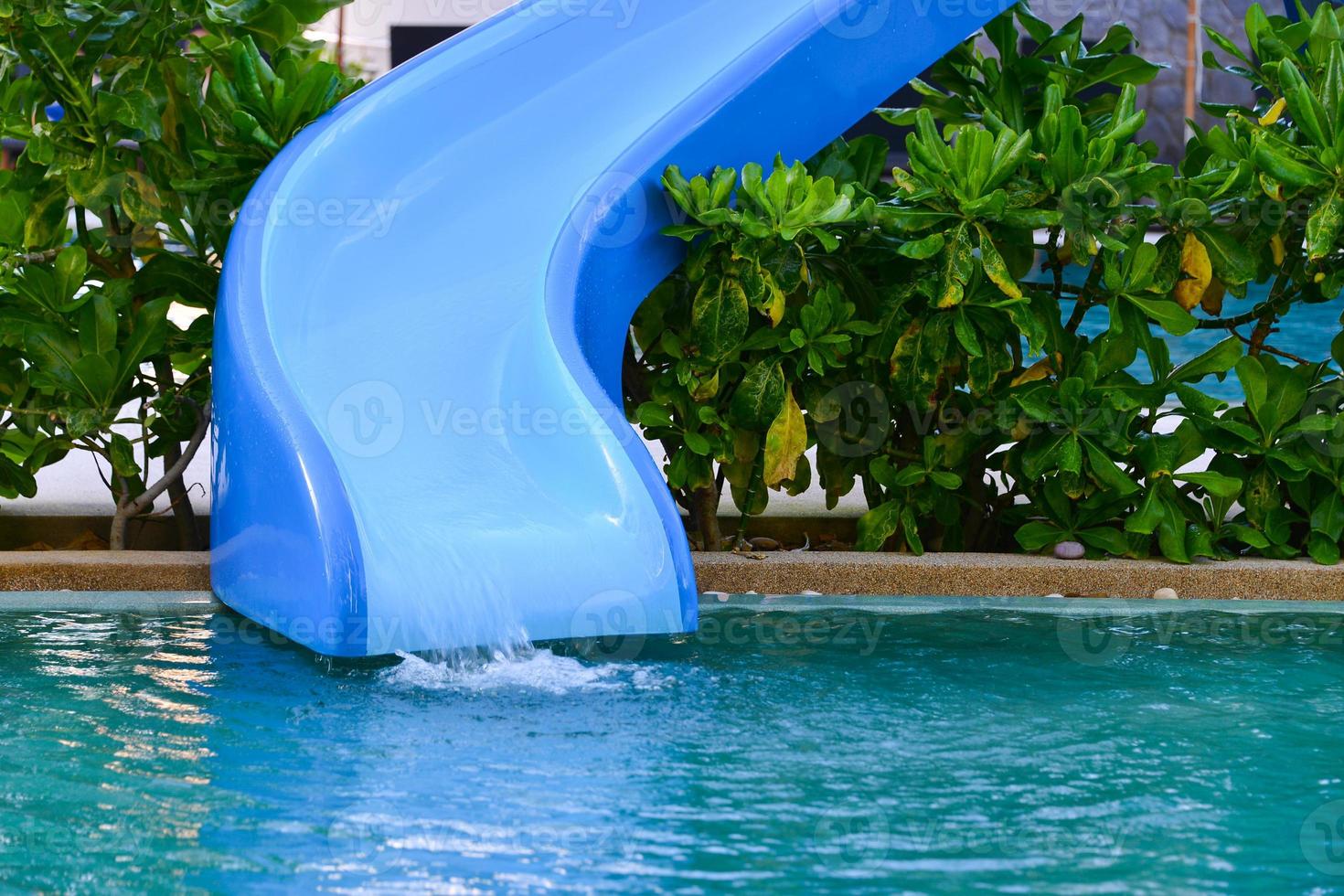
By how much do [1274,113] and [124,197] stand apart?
292 cm

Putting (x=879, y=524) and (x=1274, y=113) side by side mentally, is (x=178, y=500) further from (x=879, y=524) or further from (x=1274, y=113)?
(x=1274, y=113)

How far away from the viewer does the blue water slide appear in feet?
9.55

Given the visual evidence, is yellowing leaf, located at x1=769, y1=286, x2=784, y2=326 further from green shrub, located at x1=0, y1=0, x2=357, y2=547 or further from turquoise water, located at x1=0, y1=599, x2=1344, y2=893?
green shrub, located at x1=0, y1=0, x2=357, y2=547

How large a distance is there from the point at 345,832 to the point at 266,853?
0.11 metres

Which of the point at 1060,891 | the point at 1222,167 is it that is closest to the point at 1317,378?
the point at 1222,167

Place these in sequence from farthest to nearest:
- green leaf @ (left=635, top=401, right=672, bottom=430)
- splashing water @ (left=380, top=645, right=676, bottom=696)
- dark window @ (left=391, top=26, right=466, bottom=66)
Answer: dark window @ (left=391, top=26, right=466, bottom=66), green leaf @ (left=635, top=401, right=672, bottom=430), splashing water @ (left=380, top=645, right=676, bottom=696)

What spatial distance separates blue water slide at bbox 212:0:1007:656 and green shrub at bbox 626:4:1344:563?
0.25 m

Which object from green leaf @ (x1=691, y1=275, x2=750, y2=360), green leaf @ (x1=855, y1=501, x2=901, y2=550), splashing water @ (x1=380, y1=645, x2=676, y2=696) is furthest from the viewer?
green leaf @ (x1=855, y1=501, x2=901, y2=550)

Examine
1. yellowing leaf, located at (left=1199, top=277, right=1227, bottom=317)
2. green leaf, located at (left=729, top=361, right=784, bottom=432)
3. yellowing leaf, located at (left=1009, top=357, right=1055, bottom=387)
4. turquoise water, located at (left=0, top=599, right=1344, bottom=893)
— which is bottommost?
turquoise water, located at (left=0, top=599, right=1344, bottom=893)

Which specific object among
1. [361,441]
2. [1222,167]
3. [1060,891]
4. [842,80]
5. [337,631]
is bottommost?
[1060,891]

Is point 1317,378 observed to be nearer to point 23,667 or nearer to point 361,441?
point 361,441

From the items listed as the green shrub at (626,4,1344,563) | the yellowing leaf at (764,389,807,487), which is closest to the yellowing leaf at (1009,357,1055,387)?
the green shrub at (626,4,1344,563)

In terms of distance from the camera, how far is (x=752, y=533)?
4012 mm

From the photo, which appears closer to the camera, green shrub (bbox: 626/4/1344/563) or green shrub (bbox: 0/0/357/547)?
green shrub (bbox: 626/4/1344/563)
